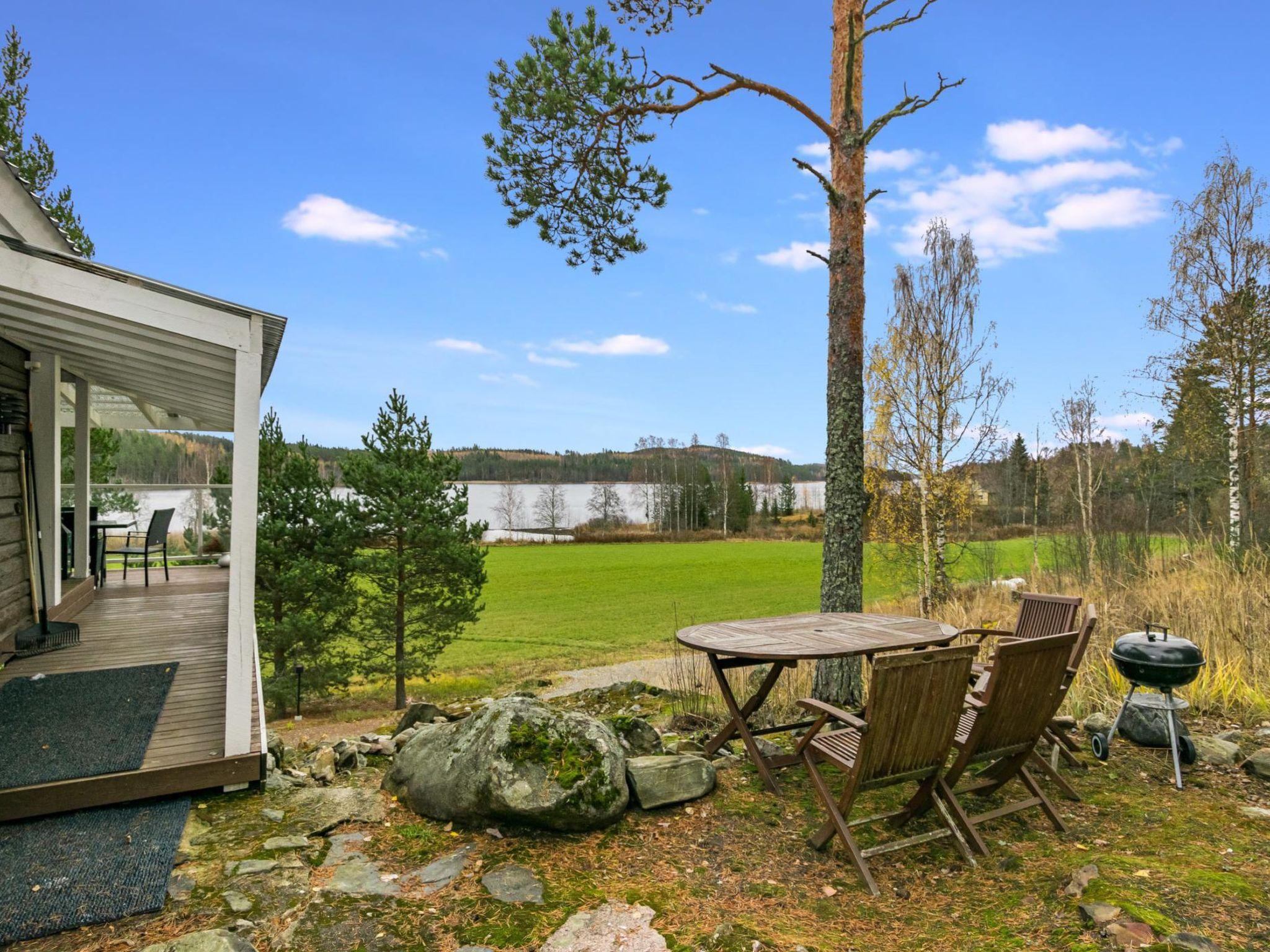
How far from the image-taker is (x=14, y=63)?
12289mm

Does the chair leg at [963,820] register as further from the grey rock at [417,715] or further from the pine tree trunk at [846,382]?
the grey rock at [417,715]

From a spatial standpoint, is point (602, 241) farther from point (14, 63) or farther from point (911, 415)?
point (14, 63)

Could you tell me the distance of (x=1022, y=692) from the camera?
10.4 feet

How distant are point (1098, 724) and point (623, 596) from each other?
57.2 ft

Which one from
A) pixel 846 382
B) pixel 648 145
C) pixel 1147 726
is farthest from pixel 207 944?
pixel 648 145

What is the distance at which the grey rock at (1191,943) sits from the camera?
2156 mm

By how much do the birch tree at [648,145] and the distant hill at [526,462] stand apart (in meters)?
18.1

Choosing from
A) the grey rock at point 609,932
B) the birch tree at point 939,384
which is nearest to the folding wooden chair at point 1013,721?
the grey rock at point 609,932

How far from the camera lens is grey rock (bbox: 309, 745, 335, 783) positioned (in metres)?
4.21

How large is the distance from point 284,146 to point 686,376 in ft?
118

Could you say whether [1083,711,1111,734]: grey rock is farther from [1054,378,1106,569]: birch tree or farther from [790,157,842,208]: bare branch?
[1054,378,1106,569]: birch tree

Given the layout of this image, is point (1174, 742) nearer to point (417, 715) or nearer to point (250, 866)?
point (250, 866)

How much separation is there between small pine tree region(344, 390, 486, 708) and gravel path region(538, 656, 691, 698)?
88.8 inches

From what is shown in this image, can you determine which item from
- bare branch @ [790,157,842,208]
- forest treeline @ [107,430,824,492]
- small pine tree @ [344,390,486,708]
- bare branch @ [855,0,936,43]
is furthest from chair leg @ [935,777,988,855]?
forest treeline @ [107,430,824,492]
